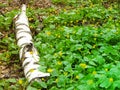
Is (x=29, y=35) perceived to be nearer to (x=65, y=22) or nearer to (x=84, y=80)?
(x=65, y=22)

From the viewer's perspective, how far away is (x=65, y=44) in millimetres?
5430

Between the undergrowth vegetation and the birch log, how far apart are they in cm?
12

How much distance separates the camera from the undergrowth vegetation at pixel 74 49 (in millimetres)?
3854

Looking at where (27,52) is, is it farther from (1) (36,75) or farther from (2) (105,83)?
(2) (105,83)

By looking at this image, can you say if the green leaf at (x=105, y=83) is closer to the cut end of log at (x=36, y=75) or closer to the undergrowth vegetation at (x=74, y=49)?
the undergrowth vegetation at (x=74, y=49)

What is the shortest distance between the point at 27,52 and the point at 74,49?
0.81 m

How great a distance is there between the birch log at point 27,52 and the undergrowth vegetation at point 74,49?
0.12 meters

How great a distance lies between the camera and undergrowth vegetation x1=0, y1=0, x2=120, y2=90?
152 inches

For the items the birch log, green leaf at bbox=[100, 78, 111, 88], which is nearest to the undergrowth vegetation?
green leaf at bbox=[100, 78, 111, 88]

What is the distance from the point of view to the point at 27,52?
16.7 feet

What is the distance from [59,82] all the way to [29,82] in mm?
487

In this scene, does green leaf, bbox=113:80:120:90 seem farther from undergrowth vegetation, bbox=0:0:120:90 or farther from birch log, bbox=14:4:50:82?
birch log, bbox=14:4:50:82

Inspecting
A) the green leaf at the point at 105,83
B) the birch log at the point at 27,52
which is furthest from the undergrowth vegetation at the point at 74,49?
the birch log at the point at 27,52

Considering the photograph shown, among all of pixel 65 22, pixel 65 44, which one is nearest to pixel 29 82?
pixel 65 44
